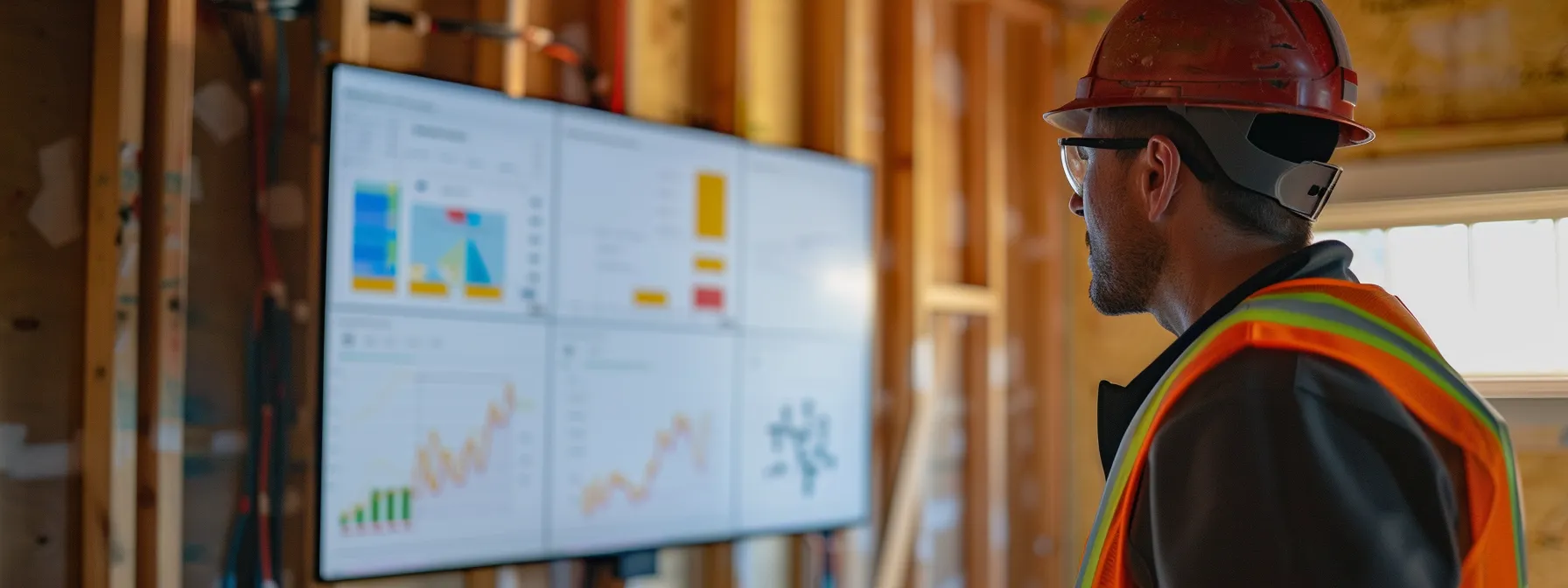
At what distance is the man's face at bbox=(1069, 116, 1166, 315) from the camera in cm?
136

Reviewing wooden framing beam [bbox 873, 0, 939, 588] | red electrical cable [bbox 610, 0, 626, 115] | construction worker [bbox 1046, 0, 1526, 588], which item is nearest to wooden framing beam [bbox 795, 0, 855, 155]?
wooden framing beam [bbox 873, 0, 939, 588]

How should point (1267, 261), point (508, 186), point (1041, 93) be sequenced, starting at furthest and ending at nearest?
1. point (1041, 93)
2. point (508, 186)
3. point (1267, 261)

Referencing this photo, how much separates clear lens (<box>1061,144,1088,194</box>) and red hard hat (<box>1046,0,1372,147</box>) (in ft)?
0.35

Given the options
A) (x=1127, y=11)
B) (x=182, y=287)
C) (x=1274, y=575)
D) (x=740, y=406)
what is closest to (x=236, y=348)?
(x=182, y=287)

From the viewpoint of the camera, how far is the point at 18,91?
6.33ft

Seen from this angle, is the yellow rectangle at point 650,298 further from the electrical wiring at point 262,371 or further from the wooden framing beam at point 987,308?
the wooden framing beam at point 987,308

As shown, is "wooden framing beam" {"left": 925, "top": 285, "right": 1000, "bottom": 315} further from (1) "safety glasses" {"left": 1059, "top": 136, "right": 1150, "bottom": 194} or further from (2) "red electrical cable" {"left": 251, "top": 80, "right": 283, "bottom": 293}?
(1) "safety glasses" {"left": 1059, "top": 136, "right": 1150, "bottom": 194}

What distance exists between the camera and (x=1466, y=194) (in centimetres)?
344

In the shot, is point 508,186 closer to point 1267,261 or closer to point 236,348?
point 236,348

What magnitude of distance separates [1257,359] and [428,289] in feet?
5.26

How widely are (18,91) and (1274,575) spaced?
1860mm

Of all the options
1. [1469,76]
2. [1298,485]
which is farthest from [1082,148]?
[1469,76]

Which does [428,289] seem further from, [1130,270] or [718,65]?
[1130,270]

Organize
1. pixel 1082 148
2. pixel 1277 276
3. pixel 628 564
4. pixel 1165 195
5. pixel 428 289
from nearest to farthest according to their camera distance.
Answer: pixel 1277 276
pixel 1165 195
pixel 1082 148
pixel 428 289
pixel 628 564
